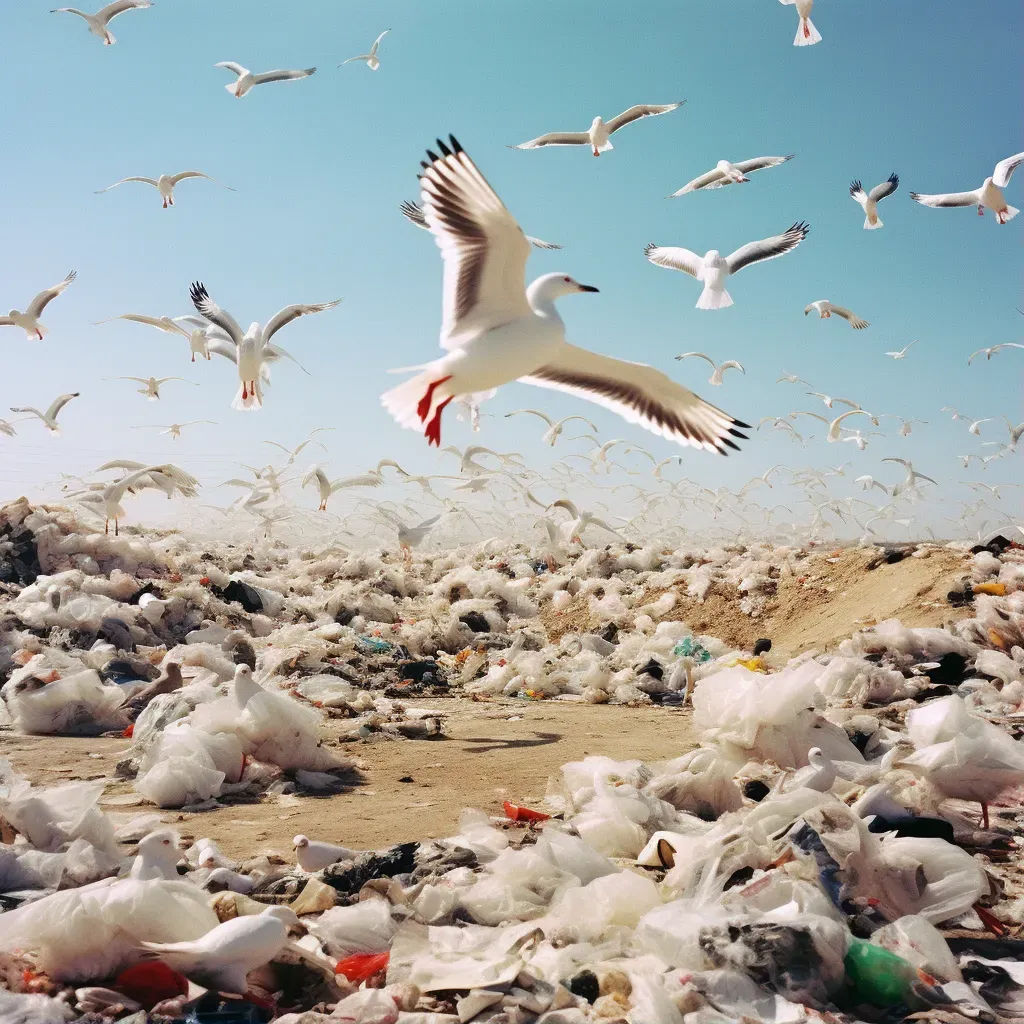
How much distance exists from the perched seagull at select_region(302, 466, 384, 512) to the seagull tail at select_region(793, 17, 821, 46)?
24.6 ft

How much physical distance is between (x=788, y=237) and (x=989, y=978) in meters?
9.03

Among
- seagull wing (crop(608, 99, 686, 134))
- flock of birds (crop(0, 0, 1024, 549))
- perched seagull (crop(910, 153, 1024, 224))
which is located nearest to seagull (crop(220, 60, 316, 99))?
flock of birds (crop(0, 0, 1024, 549))

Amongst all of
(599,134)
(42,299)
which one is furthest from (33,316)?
(599,134)

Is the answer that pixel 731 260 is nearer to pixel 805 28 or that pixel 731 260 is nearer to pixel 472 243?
pixel 805 28

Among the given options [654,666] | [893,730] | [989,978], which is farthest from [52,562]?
[989,978]

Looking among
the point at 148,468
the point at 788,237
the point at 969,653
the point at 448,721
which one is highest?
the point at 788,237

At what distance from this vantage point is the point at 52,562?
9.02m

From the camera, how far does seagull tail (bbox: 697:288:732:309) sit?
32.8ft

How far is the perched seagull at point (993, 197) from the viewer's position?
10.8 meters

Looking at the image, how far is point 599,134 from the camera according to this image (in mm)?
10266

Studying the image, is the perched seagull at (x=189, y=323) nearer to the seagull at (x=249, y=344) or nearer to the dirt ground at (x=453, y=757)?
the seagull at (x=249, y=344)

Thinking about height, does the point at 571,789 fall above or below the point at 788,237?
below

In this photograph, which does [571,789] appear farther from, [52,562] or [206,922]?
[52,562]

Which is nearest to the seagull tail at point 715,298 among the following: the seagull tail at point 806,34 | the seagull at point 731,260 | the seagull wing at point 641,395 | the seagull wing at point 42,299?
the seagull at point 731,260
